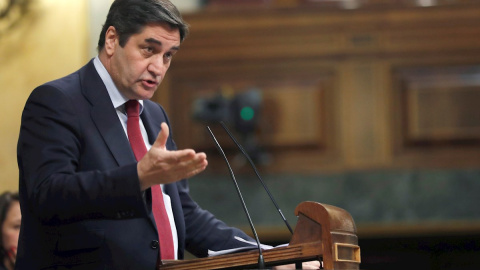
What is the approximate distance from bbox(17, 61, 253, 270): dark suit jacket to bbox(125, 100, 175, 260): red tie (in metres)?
0.05

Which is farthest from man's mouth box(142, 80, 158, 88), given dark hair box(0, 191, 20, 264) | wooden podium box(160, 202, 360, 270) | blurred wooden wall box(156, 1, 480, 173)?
blurred wooden wall box(156, 1, 480, 173)

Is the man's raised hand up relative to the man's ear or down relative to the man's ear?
down

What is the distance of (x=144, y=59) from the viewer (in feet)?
7.68

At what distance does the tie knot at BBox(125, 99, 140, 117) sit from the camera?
2.38 meters

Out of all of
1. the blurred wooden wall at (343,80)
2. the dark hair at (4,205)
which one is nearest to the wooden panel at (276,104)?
the blurred wooden wall at (343,80)

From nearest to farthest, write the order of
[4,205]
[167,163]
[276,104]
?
[167,163], [4,205], [276,104]

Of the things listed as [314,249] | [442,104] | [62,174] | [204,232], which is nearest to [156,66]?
[62,174]

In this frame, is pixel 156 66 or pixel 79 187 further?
pixel 156 66

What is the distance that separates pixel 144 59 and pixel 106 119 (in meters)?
0.19

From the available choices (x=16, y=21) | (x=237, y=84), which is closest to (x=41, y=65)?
(x=16, y=21)

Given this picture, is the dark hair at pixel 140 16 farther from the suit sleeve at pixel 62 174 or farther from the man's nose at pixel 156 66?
the suit sleeve at pixel 62 174

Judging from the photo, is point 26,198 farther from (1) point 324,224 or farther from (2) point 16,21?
(2) point 16,21

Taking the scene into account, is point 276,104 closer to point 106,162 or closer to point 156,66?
point 156,66

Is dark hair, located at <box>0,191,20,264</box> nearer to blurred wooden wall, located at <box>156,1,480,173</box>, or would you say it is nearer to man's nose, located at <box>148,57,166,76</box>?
man's nose, located at <box>148,57,166,76</box>
